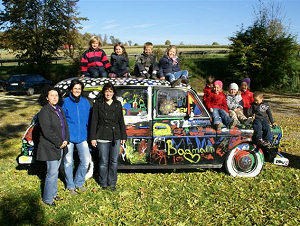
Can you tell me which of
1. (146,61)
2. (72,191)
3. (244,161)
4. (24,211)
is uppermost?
(146,61)

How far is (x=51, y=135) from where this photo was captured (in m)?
3.61

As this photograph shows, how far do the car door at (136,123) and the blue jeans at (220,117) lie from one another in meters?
1.19

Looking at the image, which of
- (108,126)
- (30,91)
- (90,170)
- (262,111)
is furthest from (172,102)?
(30,91)

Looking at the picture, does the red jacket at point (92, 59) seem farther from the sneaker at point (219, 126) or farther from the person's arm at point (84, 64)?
the sneaker at point (219, 126)

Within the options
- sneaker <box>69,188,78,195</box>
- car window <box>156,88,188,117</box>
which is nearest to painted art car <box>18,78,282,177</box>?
car window <box>156,88,188,117</box>

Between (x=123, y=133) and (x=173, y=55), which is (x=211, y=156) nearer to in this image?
(x=123, y=133)

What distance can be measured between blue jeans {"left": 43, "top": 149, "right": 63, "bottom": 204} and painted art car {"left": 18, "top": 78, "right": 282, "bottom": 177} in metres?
0.80

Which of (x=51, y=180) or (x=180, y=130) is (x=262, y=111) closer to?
(x=180, y=130)

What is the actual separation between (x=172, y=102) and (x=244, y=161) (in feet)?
5.76

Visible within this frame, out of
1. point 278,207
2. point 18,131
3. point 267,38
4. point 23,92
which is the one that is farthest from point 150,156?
point 267,38

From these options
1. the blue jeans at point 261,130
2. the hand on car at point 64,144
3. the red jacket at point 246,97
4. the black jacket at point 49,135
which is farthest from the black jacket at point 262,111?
the black jacket at point 49,135

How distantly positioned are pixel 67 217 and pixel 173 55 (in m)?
3.98

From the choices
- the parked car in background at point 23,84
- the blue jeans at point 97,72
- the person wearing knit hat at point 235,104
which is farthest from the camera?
the parked car in background at point 23,84

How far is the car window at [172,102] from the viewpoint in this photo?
15.0 feet
